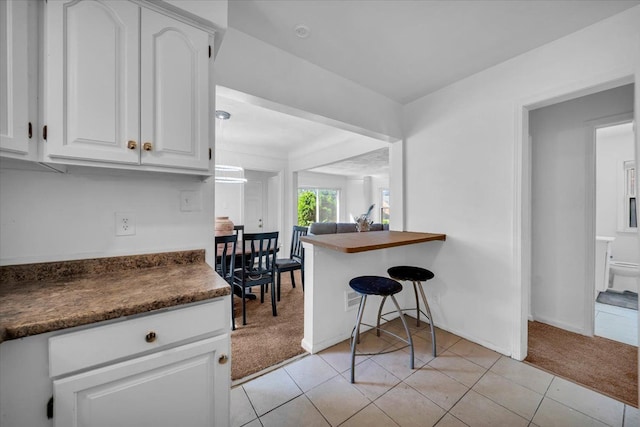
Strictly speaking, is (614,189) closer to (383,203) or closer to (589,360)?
(589,360)

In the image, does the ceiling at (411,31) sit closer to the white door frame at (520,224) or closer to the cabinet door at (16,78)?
the white door frame at (520,224)

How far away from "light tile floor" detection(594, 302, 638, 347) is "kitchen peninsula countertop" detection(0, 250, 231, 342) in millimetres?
3457

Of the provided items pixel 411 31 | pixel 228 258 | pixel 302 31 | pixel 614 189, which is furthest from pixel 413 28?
pixel 614 189

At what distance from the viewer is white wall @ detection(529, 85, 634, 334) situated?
2322mm

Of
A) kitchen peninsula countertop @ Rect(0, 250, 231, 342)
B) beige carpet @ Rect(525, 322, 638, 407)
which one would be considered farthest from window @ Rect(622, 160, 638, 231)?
kitchen peninsula countertop @ Rect(0, 250, 231, 342)

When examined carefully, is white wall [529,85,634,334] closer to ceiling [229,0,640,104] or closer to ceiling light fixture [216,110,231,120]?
ceiling [229,0,640,104]

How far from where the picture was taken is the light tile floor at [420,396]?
56.7 inches

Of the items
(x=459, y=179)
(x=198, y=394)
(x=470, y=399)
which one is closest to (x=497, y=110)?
(x=459, y=179)

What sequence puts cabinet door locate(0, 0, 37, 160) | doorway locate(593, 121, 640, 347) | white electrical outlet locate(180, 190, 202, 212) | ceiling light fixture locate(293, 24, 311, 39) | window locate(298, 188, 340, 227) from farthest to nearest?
window locate(298, 188, 340, 227), doorway locate(593, 121, 640, 347), ceiling light fixture locate(293, 24, 311, 39), white electrical outlet locate(180, 190, 202, 212), cabinet door locate(0, 0, 37, 160)

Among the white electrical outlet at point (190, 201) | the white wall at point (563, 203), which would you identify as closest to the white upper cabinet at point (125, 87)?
the white electrical outlet at point (190, 201)

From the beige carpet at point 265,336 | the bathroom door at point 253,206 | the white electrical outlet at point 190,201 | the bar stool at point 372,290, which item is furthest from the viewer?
the bathroom door at point 253,206

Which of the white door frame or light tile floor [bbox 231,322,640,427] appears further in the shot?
the white door frame

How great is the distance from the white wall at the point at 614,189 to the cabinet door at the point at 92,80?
5.49 m

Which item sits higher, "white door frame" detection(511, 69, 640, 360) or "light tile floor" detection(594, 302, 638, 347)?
"white door frame" detection(511, 69, 640, 360)
